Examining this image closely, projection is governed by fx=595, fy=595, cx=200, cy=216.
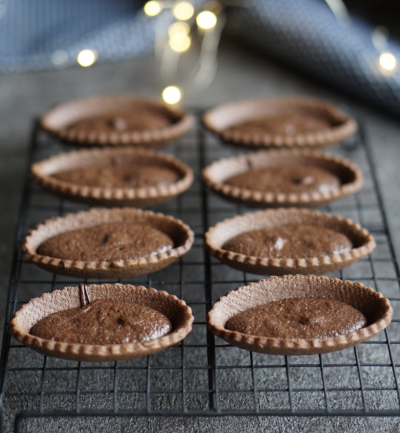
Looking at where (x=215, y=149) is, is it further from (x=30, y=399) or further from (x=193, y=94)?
(x=30, y=399)

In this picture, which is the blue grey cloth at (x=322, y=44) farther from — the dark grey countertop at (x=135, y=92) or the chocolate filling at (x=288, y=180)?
the chocolate filling at (x=288, y=180)

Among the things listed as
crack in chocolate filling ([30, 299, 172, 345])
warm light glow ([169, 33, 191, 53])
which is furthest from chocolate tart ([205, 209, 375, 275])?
warm light glow ([169, 33, 191, 53])

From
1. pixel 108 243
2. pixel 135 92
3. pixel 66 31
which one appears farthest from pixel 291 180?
pixel 66 31

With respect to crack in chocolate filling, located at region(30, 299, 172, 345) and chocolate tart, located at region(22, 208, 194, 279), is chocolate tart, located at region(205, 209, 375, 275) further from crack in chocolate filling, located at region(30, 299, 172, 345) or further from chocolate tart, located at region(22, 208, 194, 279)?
crack in chocolate filling, located at region(30, 299, 172, 345)

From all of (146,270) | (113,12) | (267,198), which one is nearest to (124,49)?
(113,12)

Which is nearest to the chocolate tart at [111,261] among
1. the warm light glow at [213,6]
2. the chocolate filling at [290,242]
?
the chocolate filling at [290,242]
